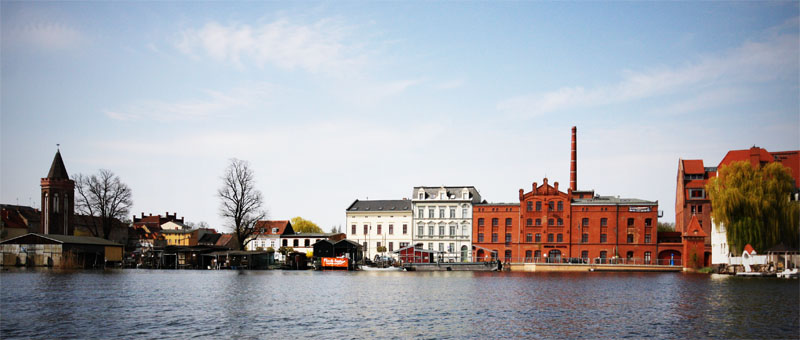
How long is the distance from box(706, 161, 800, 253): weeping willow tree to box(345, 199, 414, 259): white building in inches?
1931

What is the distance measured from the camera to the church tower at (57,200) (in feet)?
311

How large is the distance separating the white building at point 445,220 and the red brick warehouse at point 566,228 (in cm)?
179

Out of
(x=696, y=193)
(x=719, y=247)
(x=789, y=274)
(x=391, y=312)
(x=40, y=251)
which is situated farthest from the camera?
(x=696, y=193)

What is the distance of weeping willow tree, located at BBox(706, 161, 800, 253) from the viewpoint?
6172cm

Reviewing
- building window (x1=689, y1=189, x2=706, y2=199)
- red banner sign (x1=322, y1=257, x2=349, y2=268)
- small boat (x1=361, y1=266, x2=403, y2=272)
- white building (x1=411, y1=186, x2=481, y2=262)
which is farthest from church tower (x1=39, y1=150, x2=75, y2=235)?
building window (x1=689, y1=189, x2=706, y2=199)

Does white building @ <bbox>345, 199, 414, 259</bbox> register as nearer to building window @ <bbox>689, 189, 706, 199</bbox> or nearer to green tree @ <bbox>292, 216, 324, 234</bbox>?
building window @ <bbox>689, 189, 706, 199</bbox>

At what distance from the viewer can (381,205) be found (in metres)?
106

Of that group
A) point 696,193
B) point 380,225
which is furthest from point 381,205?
point 696,193

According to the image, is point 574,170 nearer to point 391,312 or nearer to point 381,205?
point 381,205

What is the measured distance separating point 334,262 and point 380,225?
18.1 meters

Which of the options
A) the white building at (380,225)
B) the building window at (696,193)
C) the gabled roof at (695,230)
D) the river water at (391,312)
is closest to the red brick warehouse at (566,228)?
the building window at (696,193)

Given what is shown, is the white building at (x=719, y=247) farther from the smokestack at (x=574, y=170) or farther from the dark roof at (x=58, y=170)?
the dark roof at (x=58, y=170)

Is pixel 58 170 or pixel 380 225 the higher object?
pixel 58 170

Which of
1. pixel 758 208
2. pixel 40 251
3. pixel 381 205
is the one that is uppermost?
pixel 758 208
